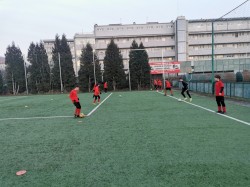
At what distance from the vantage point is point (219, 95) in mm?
11219

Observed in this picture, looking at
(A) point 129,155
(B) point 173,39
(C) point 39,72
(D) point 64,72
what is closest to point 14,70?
(C) point 39,72

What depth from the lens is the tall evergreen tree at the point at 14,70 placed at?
50181mm

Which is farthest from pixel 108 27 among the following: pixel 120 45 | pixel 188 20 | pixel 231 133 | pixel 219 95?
pixel 231 133

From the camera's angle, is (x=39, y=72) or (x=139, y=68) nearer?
(x=139, y=68)

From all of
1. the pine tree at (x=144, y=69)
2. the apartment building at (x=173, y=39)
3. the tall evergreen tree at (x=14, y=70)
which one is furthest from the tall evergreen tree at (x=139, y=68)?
the tall evergreen tree at (x=14, y=70)

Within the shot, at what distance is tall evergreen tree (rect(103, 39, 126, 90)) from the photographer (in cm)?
4934

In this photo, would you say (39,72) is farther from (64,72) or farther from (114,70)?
(114,70)

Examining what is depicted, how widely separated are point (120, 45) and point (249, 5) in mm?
46614

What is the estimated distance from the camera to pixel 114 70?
49.3m

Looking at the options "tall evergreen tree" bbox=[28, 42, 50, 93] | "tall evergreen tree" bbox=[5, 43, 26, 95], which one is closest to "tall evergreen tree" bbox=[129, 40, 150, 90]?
"tall evergreen tree" bbox=[28, 42, 50, 93]

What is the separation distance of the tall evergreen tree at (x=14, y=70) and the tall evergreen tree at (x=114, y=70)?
17.4 meters

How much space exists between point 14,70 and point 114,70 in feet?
67.4

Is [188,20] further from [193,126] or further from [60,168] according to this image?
[60,168]

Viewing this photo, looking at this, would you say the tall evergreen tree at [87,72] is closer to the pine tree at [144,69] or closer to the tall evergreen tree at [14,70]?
the pine tree at [144,69]
